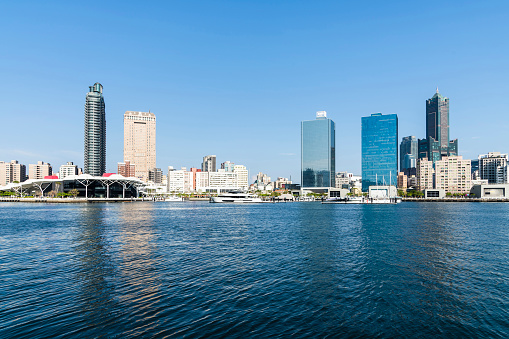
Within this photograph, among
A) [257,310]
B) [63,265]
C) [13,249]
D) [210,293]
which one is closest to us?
[257,310]

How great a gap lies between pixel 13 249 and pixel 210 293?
31.3 metres

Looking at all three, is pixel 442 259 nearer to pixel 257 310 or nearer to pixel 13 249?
pixel 257 310

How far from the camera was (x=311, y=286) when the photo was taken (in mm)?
25234

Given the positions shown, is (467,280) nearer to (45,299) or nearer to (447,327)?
(447,327)

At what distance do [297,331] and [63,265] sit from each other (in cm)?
2509

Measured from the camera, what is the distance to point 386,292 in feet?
78.6

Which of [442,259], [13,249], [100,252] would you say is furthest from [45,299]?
[442,259]

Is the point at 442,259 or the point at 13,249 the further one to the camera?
the point at 13,249

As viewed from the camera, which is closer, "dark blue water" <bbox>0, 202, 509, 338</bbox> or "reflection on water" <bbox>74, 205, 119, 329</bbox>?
"dark blue water" <bbox>0, 202, 509, 338</bbox>

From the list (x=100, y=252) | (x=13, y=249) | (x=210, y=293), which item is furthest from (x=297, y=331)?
(x=13, y=249)

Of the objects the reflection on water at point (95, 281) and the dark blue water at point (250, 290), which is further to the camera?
the reflection on water at point (95, 281)

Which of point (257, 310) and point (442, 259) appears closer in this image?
point (257, 310)

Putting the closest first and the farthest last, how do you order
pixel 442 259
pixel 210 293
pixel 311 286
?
pixel 210 293, pixel 311 286, pixel 442 259

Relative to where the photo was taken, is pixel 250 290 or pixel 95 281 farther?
pixel 95 281
